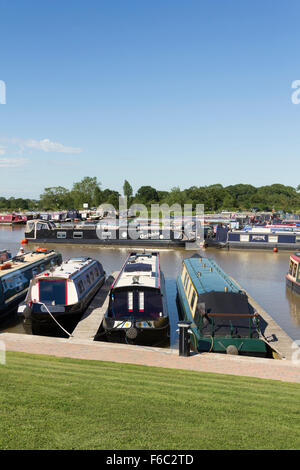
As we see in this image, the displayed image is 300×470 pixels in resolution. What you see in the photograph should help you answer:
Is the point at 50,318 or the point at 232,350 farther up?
the point at 50,318

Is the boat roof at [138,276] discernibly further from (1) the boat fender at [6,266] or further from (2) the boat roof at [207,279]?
(1) the boat fender at [6,266]

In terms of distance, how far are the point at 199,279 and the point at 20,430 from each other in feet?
38.1

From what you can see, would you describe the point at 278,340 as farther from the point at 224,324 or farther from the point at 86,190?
the point at 86,190

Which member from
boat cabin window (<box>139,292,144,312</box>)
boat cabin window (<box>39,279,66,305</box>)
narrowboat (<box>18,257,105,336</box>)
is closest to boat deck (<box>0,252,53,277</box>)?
narrowboat (<box>18,257,105,336</box>)

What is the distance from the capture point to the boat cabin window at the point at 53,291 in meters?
15.7

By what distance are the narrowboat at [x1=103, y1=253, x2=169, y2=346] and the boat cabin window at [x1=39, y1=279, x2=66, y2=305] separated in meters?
2.66

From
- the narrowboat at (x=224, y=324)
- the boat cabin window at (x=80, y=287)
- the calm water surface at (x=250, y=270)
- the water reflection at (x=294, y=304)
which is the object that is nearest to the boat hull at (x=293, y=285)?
the water reflection at (x=294, y=304)

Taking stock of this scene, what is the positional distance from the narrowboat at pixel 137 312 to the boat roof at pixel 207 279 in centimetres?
180

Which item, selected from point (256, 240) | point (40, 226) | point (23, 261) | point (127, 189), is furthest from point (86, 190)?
point (23, 261)

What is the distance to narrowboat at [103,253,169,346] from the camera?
1305cm

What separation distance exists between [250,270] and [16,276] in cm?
2184

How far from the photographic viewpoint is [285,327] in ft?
58.9

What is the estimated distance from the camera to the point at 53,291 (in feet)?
52.4
